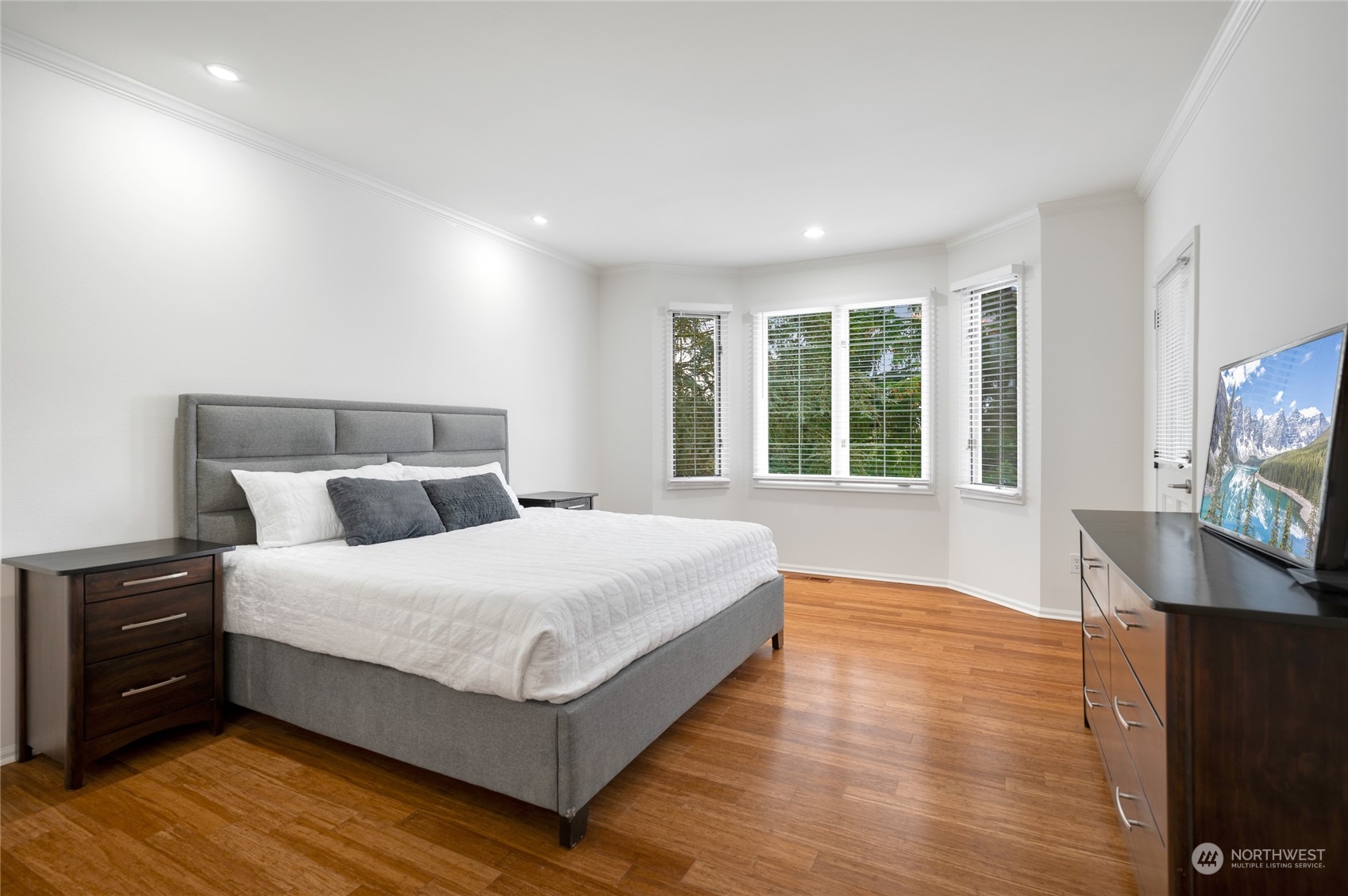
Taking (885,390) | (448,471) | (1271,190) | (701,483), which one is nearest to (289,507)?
(448,471)

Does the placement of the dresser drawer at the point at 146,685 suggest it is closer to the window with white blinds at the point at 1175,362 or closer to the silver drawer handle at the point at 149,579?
the silver drawer handle at the point at 149,579

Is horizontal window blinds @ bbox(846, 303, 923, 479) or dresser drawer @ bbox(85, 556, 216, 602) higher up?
horizontal window blinds @ bbox(846, 303, 923, 479)

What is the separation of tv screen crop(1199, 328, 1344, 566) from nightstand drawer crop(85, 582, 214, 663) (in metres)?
3.42

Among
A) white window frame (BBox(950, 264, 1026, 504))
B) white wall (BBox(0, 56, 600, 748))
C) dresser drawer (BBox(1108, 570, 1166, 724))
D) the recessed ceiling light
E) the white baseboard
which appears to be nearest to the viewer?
dresser drawer (BBox(1108, 570, 1166, 724))

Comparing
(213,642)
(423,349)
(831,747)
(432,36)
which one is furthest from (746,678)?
(432,36)

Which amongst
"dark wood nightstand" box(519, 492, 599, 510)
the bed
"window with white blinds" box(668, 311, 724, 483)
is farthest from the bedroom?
"window with white blinds" box(668, 311, 724, 483)

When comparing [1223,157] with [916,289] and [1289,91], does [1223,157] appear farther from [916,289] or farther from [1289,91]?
[916,289]

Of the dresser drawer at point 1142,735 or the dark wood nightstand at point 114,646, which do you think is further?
Answer: the dark wood nightstand at point 114,646

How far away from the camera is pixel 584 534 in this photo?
324cm

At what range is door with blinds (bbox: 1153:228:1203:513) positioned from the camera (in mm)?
2914

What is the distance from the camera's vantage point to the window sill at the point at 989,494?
444cm

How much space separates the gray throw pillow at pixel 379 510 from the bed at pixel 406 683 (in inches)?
15.9

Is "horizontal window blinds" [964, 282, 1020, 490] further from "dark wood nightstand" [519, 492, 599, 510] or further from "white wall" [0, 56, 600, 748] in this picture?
"white wall" [0, 56, 600, 748]

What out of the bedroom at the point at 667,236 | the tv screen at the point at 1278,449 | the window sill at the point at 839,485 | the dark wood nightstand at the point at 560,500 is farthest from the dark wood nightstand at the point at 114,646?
the window sill at the point at 839,485
